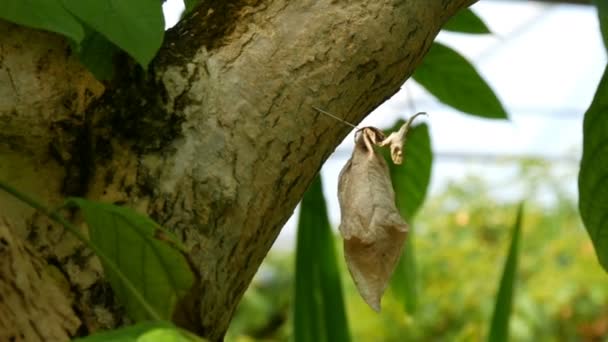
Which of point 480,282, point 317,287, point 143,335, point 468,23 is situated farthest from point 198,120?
point 480,282

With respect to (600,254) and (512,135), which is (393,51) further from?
(512,135)

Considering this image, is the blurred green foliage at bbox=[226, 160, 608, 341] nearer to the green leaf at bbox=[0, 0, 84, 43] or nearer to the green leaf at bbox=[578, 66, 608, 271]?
the green leaf at bbox=[578, 66, 608, 271]

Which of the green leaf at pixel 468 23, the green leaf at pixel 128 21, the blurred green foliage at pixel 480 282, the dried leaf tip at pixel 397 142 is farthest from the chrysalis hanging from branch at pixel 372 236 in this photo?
the blurred green foliage at pixel 480 282

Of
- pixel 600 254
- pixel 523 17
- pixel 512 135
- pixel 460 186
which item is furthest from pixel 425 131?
pixel 512 135

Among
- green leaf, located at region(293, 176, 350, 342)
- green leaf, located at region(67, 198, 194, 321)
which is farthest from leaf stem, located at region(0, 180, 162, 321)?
green leaf, located at region(293, 176, 350, 342)

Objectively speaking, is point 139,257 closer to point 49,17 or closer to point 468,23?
point 49,17

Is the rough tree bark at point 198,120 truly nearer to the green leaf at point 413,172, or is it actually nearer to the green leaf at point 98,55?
the green leaf at point 98,55
